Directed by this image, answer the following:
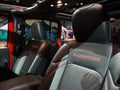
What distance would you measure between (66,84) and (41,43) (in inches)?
58.1

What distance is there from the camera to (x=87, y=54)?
1404 mm

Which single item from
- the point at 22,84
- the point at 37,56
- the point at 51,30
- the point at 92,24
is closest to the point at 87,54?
the point at 92,24

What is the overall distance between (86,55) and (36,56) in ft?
5.04

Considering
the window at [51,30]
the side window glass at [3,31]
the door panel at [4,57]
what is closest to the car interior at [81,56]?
the door panel at [4,57]

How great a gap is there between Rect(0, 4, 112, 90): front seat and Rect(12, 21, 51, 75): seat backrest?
3.92 feet

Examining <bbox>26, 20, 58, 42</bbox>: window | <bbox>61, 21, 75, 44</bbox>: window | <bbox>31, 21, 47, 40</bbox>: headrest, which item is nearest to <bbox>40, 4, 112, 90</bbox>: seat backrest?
<bbox>31, 21, 47, 40</bbox>: headrest

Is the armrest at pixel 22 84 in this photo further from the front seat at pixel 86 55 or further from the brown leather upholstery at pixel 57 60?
the front seat at pixel 86 55

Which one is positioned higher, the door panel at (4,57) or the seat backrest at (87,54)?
the seat backrest at (87,54)

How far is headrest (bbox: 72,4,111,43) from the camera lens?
136cm

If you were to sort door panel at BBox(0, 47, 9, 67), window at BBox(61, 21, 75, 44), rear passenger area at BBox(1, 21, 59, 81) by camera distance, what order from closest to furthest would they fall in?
rear passenger area at BBox(1, 21, 59, 81), door panel at BBox(0, 47, 9, 67), window at BBox(61, 21, 75, 44)

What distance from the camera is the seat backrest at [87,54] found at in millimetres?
1309

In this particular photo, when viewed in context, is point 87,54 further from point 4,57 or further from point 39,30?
point 4,57

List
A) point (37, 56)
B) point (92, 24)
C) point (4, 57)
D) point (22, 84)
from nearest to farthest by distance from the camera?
1. point (92, 24)
2. point (22, 84)
3. point (37, 56)
4. point (4, 57)

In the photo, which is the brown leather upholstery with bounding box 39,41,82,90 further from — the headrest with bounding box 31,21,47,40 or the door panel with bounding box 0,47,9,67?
the door panel with bounding box 0,47,9,67
